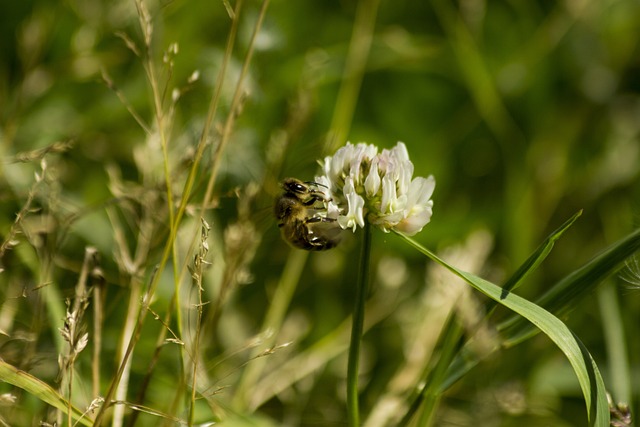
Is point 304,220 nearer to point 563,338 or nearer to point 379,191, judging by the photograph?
point 379,191

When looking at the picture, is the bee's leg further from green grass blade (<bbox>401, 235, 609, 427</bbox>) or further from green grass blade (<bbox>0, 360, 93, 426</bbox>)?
Answer: green grass blade (<bbox>0, 360, 93, 426</bbox>)

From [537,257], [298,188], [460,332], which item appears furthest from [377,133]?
[537,257]

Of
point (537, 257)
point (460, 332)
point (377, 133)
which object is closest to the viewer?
point (537, 257)

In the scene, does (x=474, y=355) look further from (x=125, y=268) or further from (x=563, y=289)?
(x=125, y=268)

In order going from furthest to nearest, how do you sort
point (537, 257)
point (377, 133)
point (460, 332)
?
point (377, 133)
point (460, 332)
point (537, 257)

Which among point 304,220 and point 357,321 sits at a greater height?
point 304,220
